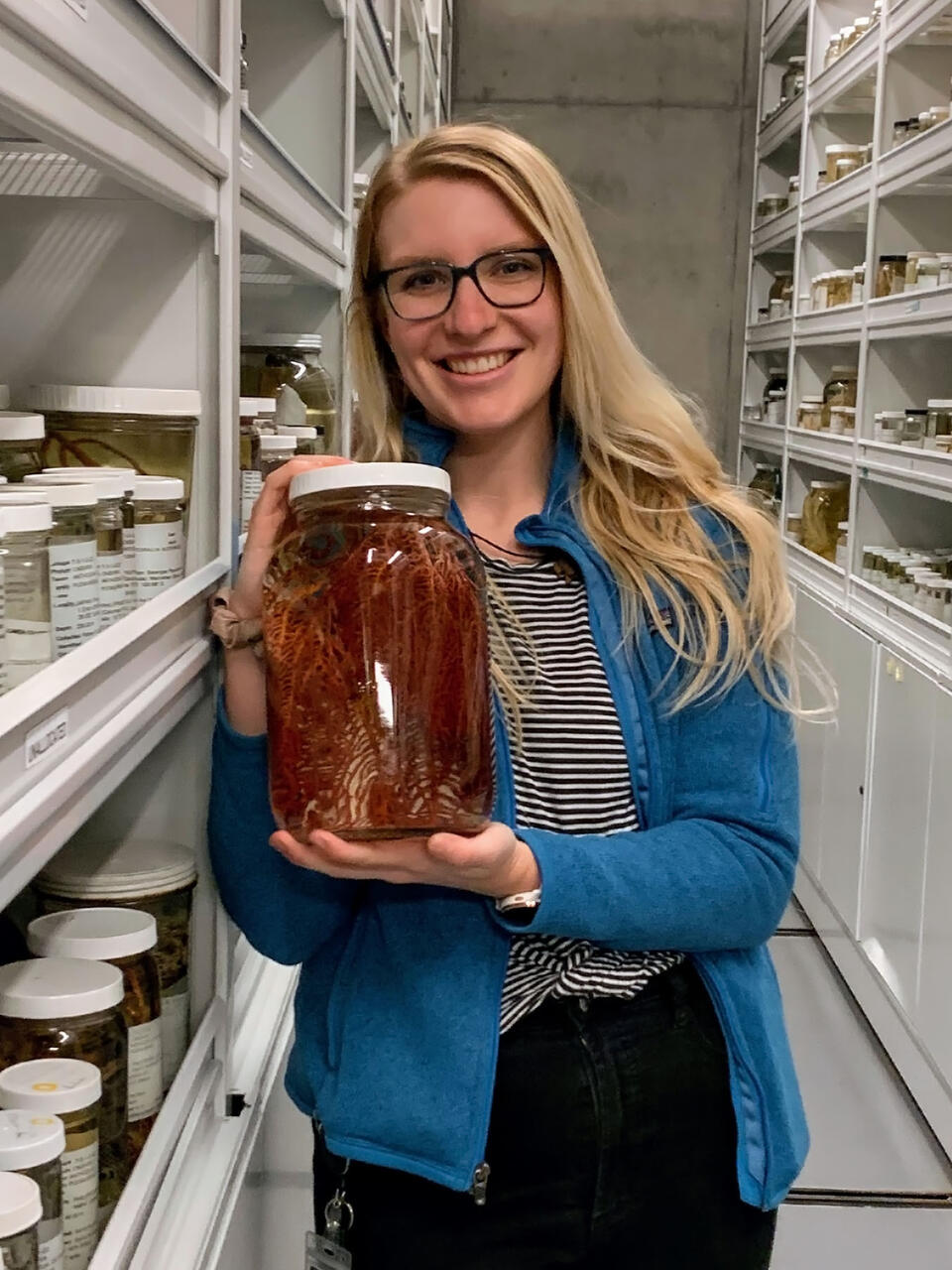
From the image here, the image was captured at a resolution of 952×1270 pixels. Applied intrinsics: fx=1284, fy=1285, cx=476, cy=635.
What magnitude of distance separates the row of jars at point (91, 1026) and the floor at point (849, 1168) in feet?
1.36

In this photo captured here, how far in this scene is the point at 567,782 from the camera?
1.08 meters

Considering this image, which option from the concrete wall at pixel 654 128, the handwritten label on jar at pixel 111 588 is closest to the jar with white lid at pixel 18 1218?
→ the handwritten label on jar at pixel 111 588

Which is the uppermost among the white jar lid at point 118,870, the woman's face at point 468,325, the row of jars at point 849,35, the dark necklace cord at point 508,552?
the row of jars at point 849,35

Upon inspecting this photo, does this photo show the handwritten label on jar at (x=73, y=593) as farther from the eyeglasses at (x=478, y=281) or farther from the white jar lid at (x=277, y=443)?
the white jar lid at (x=277, y=443)

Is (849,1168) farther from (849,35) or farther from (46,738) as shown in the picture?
(849,35)

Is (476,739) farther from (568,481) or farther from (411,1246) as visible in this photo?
(411,1246)

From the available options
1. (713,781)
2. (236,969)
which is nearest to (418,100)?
(236,969)

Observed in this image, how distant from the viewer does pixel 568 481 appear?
117cm

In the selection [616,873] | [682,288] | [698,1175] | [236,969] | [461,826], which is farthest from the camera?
[682,288]

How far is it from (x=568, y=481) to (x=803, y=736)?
2693 millimetres

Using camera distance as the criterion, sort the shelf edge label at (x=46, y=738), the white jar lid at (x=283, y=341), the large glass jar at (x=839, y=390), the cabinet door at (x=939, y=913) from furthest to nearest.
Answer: the large glass jar at (x=839, y=390), the cabinet door at (x=939, y=913), the white jar lid at (x=283, y=341), the shelf edge label at (x=46, y=738)

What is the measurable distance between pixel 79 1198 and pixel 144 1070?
19 cm

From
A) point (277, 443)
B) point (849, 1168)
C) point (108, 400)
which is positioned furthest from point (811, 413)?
point (108, 400)

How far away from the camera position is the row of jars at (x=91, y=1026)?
0.85 m
